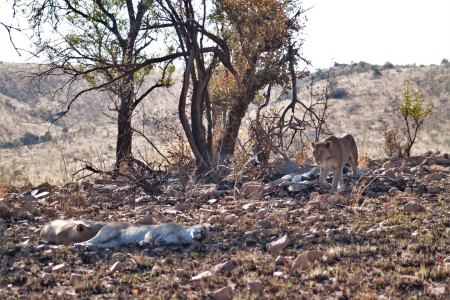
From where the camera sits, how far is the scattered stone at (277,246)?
800 cm

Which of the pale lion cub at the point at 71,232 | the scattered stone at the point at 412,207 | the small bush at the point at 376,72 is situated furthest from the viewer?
the small bush at the point at 376,72

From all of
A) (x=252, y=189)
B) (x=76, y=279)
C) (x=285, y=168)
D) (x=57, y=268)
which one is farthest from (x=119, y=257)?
(x=285, y=168)

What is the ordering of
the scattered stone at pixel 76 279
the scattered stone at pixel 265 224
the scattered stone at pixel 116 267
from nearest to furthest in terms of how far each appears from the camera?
1. the scattered stone at pixel 76 279
2. the scattered stone at pixel 116 267
3. the scattered stone at pixel 265 224

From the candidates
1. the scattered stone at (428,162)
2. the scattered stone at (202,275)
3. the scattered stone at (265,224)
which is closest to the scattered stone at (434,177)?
the scattered stone at (428,162)

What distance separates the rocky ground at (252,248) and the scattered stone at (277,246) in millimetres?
13

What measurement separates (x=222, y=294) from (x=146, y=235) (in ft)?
Result: 8.15

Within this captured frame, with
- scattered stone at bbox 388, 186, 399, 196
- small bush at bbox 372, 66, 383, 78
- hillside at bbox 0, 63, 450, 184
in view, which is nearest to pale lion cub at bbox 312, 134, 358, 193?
scattered stone at bbox 388, 186, 399, 196

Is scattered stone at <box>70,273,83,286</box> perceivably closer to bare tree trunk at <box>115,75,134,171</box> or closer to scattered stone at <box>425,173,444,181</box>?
bare tree trunk at <box>115,75,134,171</box>

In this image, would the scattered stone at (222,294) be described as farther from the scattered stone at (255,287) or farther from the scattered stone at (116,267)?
the scattered stone at (116,267)

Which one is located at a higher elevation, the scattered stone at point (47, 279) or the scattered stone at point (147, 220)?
the scattered stone at point (147, 220)

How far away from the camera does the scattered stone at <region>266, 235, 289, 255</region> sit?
800 centimetres

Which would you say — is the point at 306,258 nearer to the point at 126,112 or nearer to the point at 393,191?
the point at 393,191

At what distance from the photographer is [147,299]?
625cm

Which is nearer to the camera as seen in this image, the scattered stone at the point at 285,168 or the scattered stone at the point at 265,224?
the scattered stone at the point at 265,224
